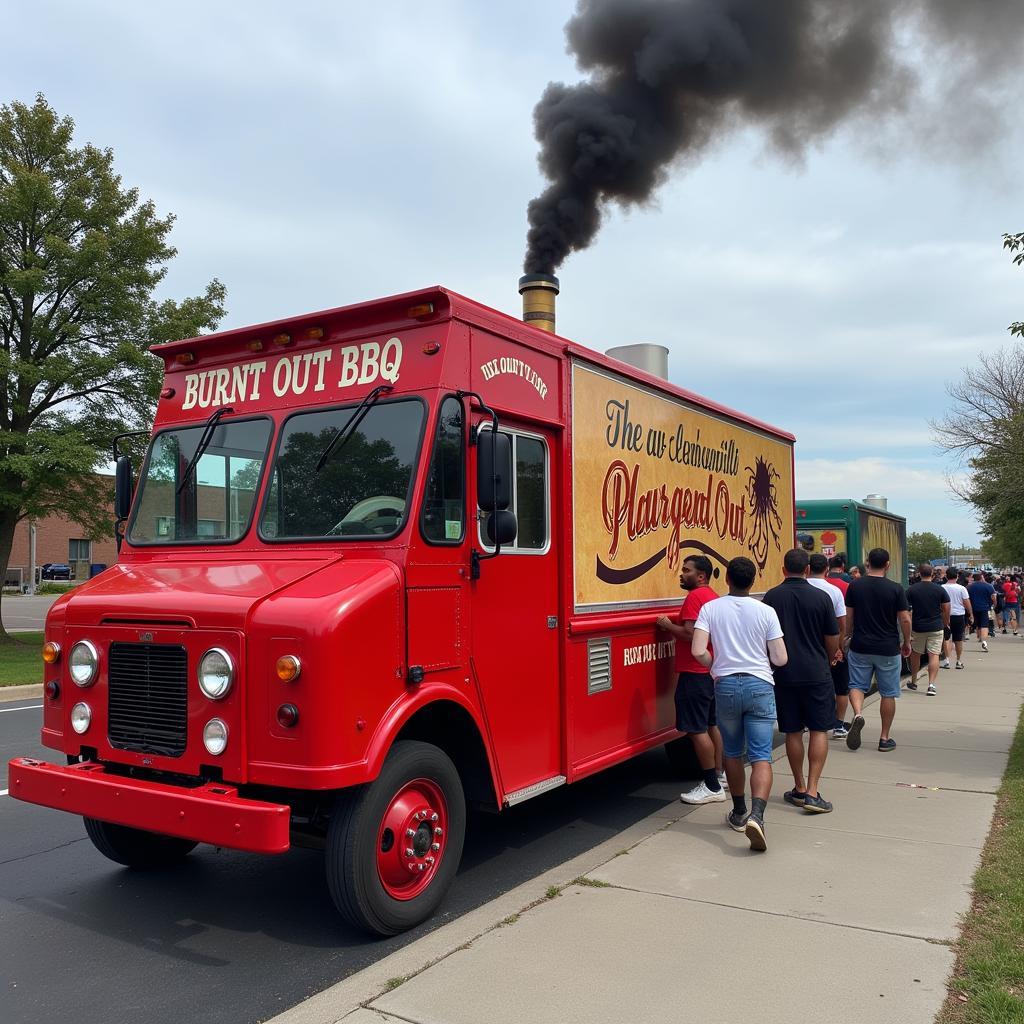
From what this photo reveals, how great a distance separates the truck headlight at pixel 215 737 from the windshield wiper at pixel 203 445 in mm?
1734

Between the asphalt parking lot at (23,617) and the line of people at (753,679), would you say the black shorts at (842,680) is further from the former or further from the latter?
the asphalt parking lot at (23,617)

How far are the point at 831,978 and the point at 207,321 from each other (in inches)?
711

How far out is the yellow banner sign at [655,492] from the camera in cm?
580

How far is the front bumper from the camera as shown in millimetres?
3650

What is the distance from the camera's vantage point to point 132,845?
5.21 meters

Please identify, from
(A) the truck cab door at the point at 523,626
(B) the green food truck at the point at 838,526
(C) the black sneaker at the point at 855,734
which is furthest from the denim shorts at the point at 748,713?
(B) the green food truck at the point at 838,526

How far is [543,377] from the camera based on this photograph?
17.9 feet

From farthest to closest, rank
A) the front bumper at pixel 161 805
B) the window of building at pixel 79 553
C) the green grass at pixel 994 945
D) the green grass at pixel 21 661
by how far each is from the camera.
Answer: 1. the window of building at pixel 79 553
2. the green grass at pixel 21 661
3. the front bumper at pixel 161 805
4. the green grass at pixel 994 945

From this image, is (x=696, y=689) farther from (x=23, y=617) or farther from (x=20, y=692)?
(x=23, y=617)

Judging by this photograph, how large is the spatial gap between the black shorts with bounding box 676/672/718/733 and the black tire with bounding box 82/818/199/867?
334cm

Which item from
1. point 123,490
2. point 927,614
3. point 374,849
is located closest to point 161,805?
point 374,849

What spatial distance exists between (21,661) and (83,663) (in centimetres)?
1357

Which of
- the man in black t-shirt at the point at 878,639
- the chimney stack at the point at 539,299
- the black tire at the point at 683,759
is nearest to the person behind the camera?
the chimney stack at the point at 539,299

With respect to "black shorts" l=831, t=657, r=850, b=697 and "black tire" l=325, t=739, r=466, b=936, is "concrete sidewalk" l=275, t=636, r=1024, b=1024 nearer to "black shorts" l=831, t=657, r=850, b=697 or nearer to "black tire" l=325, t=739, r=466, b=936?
"black tire" l=325, t=739, r=466, b=936
